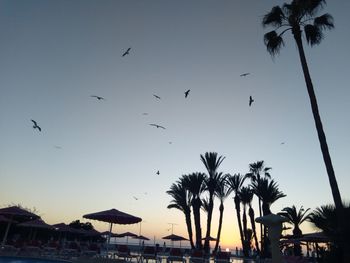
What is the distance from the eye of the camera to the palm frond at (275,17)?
18.0 metres

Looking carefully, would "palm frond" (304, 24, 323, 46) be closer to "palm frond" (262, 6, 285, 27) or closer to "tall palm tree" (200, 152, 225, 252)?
"palm frond" (262, 6, 285, 27)

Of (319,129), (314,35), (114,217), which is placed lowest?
(114,217)

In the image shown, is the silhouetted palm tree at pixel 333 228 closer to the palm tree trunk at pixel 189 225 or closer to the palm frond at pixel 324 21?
the palm frond at pixel 324 21

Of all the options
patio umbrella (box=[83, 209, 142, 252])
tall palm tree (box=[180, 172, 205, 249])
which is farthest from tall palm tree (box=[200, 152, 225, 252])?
patio umbrella (box=[83, 209, 142, 252])

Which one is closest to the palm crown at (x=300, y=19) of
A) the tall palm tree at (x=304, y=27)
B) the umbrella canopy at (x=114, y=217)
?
the tall palm tree at (x=304, y=27)

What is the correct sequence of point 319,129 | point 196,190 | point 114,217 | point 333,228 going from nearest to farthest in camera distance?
point 333,228, point 319,129, point 114,217, point 196,190

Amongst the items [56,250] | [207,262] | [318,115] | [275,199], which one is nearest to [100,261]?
[207,262]

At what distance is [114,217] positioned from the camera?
1972cm

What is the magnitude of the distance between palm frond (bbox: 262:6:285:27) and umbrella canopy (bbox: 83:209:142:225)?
14.0m

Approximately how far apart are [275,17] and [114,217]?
14.8 meters

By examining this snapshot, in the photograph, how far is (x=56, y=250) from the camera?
81.7 ft

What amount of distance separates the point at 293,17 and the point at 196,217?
24970 millimetres

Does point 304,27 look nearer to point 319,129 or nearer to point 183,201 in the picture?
point 319,129

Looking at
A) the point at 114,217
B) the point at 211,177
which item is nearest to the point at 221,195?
the point at 211,177
